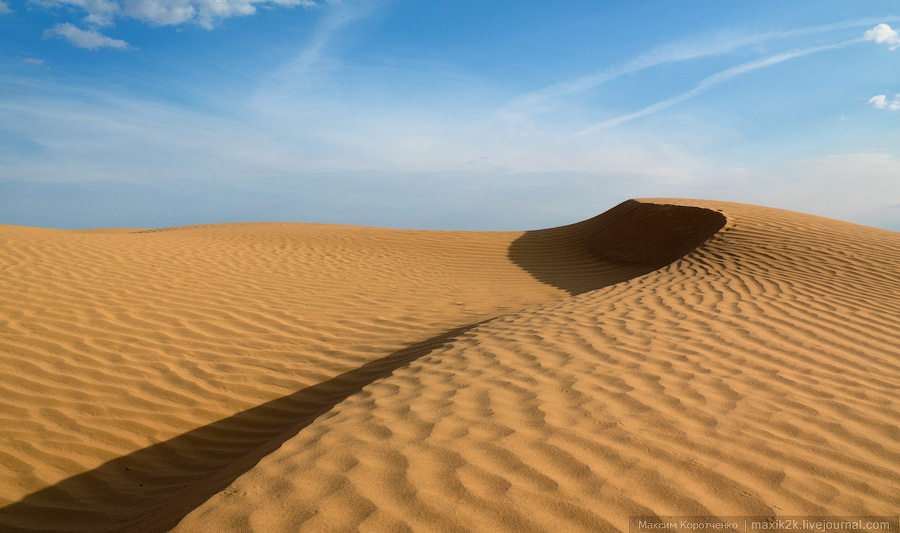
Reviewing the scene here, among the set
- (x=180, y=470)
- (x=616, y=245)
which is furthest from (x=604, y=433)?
(x=616, y=245)

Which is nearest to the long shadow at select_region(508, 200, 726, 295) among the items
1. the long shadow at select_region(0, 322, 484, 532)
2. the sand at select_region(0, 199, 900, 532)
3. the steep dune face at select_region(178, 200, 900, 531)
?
the sand at select_region(0, 199, 900, 532)

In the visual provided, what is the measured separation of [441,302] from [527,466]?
5606mm

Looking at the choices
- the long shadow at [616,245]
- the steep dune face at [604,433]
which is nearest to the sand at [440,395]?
the steep dune face at [604,433]

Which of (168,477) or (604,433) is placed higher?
(604,433)

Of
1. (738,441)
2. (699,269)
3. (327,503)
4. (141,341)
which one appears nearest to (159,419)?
(141,341)

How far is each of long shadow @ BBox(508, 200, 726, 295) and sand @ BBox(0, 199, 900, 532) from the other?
1513mm

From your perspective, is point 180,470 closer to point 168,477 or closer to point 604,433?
point 168,477

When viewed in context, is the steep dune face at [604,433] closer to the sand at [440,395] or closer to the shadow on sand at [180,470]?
the sand at [440,395]

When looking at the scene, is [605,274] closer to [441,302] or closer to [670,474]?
[441,302]

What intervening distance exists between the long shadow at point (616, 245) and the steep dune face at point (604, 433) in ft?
14.4

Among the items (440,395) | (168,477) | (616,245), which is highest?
(616,245)

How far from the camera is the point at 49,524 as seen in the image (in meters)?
2.88

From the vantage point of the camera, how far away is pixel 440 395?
330 centimetres

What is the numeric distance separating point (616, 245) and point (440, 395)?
10045mm
